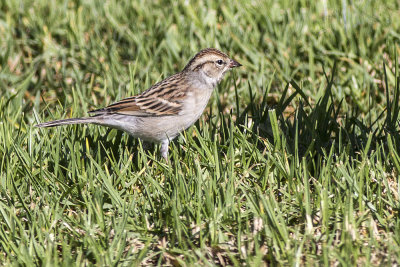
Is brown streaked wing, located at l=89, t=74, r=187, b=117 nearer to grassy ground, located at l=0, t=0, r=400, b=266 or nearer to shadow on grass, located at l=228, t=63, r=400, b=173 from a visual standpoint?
grassy ground, located at l=0, t=0, r=400, b=266

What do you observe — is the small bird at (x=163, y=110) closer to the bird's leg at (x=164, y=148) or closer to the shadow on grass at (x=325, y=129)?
the bird's leg at (x=164, y=148)

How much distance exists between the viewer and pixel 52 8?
8.67 m

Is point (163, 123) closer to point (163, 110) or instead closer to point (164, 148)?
point (163, 110)

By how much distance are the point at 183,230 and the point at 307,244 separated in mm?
804

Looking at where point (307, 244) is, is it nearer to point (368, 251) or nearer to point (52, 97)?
point (368, 251)

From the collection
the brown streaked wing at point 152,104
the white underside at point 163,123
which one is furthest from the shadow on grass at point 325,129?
the brown streaked wing at point 152,104

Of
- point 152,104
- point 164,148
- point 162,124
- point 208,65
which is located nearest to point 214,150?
point 164,148

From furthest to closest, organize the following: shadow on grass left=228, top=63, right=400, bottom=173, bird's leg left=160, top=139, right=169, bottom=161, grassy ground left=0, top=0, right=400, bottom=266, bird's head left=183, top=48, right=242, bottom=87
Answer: bird's head left=183, top=48, right=242, bottom=87 < bird's leg left=160, top=139, right=169, bottom=161 < shadow on grass left=228, top=63, right=400, bottom=173 < grassy ground left=0, top=0, right=400, bottom=266

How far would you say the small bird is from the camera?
5.66 meters

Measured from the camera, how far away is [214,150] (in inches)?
199

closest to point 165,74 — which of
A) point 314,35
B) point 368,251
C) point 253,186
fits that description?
point 314,35

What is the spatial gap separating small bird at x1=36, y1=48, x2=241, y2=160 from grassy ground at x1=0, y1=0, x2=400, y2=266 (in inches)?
7.0

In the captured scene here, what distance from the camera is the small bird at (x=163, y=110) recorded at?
5656 millimetres

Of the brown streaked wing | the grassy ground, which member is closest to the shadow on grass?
the grassy ground
